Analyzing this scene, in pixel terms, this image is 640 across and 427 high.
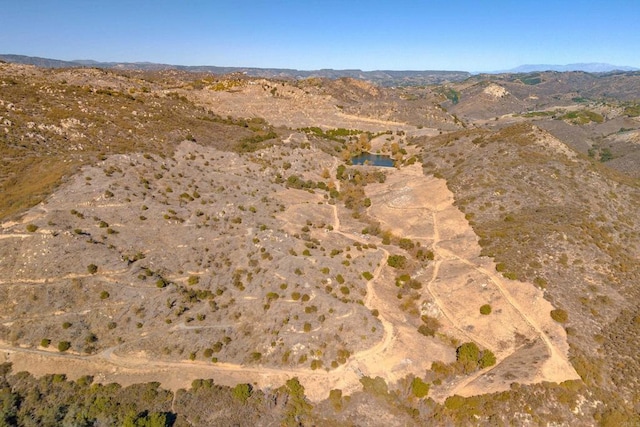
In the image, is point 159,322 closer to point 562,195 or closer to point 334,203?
point 334,203

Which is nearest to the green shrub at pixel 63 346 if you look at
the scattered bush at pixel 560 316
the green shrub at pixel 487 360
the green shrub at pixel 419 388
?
the green shrub at pixel 419 388

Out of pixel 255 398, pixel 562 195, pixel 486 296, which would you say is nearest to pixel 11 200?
pixel 255 398

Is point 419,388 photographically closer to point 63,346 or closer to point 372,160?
point 63,346

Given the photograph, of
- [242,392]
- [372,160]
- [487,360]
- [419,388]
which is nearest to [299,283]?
[242,392]

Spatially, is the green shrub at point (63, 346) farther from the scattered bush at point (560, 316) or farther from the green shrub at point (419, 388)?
the scattered bush at point (560, 316)

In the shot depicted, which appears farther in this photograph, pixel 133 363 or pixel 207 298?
pixel 207 298

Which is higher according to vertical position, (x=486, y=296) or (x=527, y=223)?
(x=527, y=223)

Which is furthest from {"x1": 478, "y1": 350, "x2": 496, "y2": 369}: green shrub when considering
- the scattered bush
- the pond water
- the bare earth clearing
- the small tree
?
the pond water

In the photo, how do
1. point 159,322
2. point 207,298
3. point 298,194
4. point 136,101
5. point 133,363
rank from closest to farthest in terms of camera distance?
point 133,363 → point 159,322 → point 207,298 → point 298,194 → point 136,101
